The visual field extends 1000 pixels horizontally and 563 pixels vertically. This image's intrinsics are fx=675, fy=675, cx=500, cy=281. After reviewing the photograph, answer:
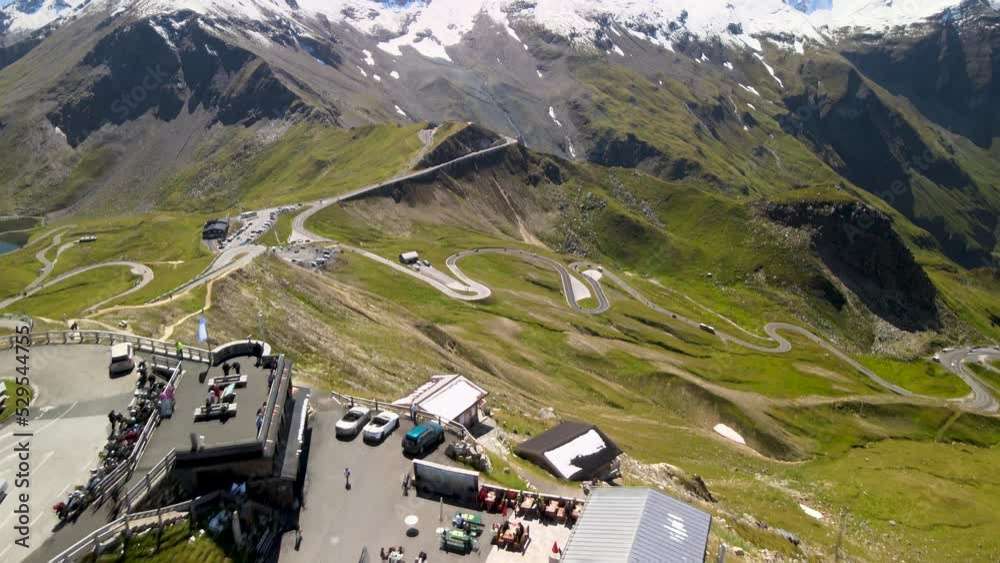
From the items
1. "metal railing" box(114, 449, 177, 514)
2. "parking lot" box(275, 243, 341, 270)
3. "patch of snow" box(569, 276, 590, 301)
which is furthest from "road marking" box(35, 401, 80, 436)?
"patch of snow" box(569, 276, 590, 301)

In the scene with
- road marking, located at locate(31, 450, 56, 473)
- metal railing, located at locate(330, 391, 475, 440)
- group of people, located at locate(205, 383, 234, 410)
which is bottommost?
metal railing, located at locate(330, 391, 475, 440)

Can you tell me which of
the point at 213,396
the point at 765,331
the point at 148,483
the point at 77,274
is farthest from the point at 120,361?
the point at 765,331

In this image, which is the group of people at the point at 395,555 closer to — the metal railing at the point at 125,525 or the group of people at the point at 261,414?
the metal railing at the point at 125,525

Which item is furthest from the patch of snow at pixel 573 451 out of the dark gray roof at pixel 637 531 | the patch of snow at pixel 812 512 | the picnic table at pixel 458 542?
the patch of snow at pixel 812 512

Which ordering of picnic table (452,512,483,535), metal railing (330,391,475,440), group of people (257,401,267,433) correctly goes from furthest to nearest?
metal railing (330,391,475,440)
group of people (257,401,267,433)
picnic table (452,512,483,535)

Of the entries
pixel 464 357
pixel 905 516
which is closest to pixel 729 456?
pixel 905 516

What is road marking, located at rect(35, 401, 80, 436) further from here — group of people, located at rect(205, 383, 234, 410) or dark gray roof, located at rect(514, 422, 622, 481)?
dark gray roof, located at rect(514, 422, 622, 481)
